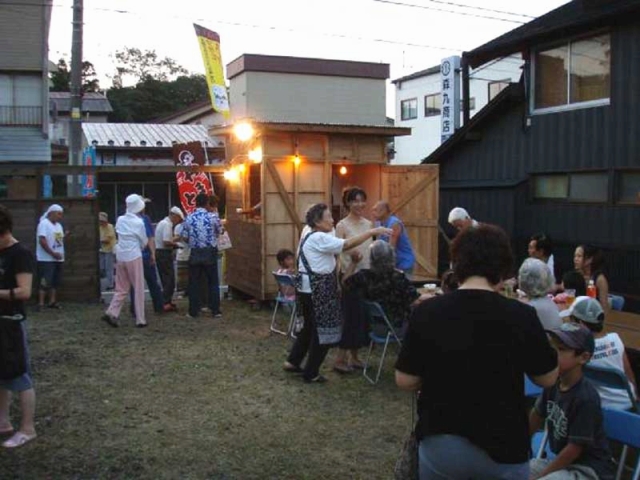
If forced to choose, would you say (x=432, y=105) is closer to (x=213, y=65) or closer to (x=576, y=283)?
(x=213, y=65)

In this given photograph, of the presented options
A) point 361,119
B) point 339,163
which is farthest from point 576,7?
point 361,119

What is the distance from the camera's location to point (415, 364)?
2342 millimetres

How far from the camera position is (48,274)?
1002 cm

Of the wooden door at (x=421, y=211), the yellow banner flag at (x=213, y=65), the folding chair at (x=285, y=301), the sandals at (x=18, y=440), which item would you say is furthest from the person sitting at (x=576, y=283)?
the yellow banner flag at (x=213, y=65)

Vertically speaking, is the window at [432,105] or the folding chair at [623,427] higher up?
the window at [432,105]

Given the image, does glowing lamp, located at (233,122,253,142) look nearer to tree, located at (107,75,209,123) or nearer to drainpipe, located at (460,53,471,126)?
drainpipe, located at (460,53,471,126)

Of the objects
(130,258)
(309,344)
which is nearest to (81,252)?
(130,258)

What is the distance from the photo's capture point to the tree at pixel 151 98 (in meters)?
44.3

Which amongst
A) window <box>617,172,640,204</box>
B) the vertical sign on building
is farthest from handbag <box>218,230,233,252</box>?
the vertical sign on building

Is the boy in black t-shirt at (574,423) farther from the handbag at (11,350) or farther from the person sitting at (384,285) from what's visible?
the handbag at (11,350)

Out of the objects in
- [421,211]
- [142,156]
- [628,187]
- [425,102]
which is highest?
[425,102]

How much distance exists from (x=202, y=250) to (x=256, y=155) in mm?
1671

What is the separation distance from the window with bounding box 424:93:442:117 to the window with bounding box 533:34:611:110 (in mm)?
21074

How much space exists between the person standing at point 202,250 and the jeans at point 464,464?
7.15 meters
